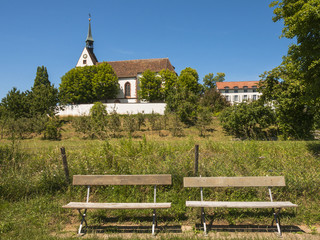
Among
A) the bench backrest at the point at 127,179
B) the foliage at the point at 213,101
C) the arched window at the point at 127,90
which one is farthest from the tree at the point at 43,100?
the bench backrest at the point at 127,179

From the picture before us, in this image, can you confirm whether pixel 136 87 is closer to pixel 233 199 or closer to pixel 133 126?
pixel 133 126

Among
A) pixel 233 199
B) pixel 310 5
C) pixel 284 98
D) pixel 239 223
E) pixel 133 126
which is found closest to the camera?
pixel 239 223

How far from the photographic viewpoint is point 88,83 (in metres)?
47.1

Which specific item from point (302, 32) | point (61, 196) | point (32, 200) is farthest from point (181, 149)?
point (302, 32)

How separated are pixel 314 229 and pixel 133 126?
68.6ft

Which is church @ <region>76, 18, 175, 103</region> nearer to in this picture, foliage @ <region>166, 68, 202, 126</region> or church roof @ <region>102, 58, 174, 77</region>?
church roof @ <region>102, 58, 174, 77</region>

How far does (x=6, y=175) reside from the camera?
5.66 meters

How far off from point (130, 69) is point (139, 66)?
237 centimetres

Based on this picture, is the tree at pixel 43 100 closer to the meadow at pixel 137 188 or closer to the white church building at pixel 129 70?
the white church building at pixel 129 70

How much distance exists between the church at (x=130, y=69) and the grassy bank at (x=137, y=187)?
151 feet

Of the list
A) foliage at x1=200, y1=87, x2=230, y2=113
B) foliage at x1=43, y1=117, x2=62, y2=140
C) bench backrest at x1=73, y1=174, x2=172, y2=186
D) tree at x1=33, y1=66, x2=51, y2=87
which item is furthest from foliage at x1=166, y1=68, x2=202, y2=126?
tree at x1=33, y1=66, x2=51, y2=87

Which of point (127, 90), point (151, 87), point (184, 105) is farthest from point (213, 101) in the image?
point (127, 90)

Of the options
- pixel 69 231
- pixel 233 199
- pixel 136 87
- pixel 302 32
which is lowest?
pixel 69 231

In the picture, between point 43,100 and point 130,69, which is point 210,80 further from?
point 43,100
